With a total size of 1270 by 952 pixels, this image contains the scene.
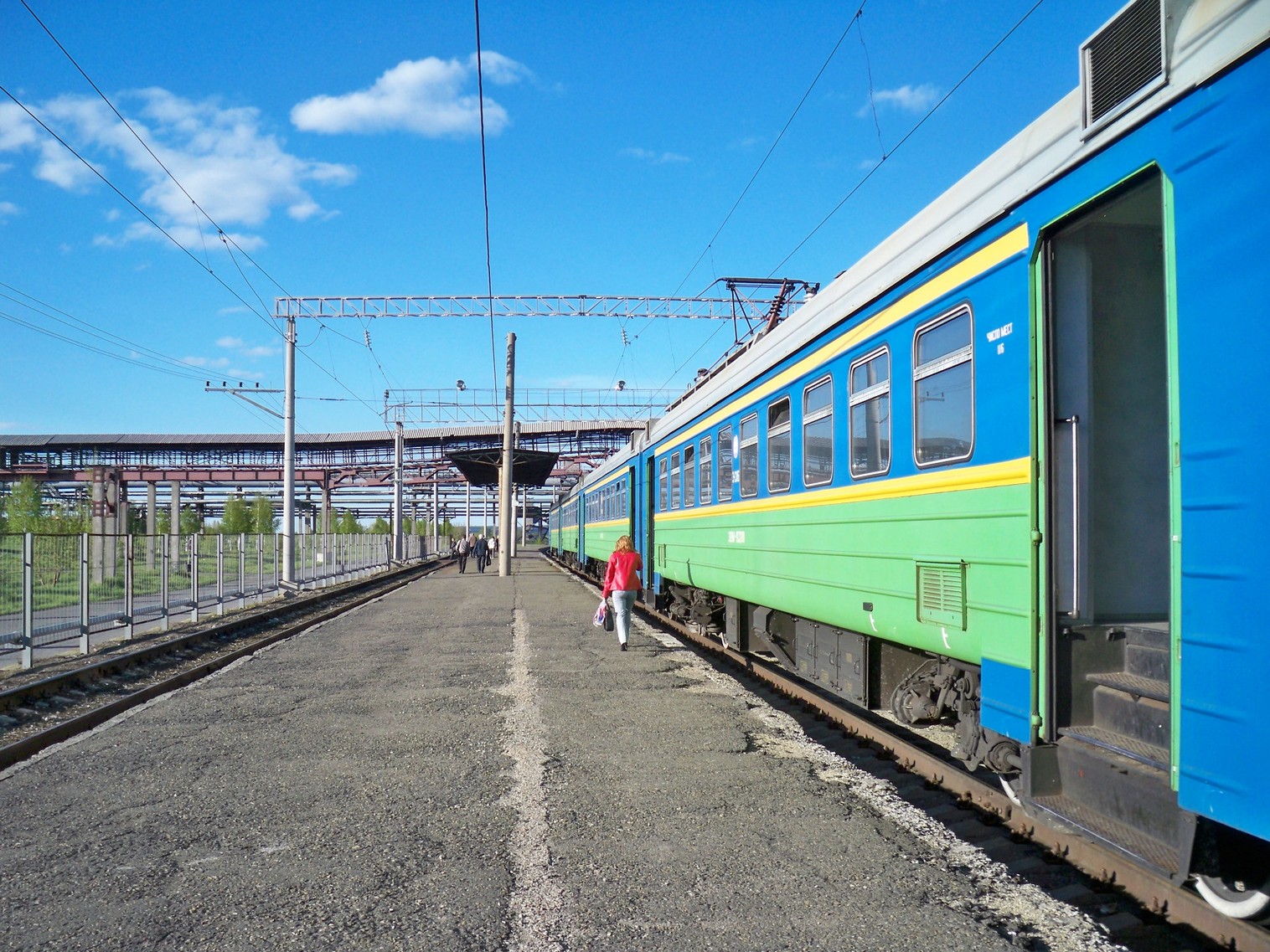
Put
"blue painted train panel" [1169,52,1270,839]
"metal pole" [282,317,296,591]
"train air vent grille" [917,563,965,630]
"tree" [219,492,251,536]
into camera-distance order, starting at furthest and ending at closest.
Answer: "tree" [219,492,251,536], "metal pole" [282,317,296,591], "train air vent grille" [917,563,965,630], "blue painted train panel" [1169,52,1270,839]

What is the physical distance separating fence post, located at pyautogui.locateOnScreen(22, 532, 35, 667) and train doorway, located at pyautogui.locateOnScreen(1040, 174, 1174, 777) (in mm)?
12140

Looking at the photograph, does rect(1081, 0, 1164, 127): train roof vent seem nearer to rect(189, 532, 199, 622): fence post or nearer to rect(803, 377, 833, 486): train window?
rect(803, 377, 833, 486): train window

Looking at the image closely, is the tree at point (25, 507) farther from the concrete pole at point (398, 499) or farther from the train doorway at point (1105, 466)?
the train doorway at point (1105, 466)

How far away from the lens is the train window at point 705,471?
12391 millimetres

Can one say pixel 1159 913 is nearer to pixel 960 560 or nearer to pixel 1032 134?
pixel 960 560

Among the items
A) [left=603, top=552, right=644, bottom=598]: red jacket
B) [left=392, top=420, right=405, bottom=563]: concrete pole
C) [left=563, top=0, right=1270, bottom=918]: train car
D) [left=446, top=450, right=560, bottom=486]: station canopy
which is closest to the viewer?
[left=563, top=0, right=1270, bottom=918]: train car

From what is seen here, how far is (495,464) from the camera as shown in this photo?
128ft

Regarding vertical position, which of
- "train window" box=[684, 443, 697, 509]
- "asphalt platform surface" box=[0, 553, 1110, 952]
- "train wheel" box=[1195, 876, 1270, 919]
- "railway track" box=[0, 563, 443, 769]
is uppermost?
"train window" box=[684, 443, 697, 509]

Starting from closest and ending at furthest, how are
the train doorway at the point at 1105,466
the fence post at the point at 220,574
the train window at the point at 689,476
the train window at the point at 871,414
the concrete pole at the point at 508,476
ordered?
1. the train doorway at the point at 1105,466
2. the train window at the point at 871,414
3. the train window at the point at 689,476
4. the fence post at the point at 220,574
5. the concrete pole at the point at 508,476

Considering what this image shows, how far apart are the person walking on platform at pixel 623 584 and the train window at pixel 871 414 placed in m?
6.97

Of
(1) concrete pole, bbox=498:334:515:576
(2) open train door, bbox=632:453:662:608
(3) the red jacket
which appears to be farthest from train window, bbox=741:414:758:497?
(1) concrete pole, bbox=498:334:515:576

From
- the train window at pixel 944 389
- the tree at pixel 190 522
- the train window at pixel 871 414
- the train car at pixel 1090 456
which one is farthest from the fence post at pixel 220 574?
the tree at pixel 190 522

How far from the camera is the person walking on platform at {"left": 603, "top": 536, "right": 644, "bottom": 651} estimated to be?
1350cm

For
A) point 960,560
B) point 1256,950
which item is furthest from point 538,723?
point 1256,950
